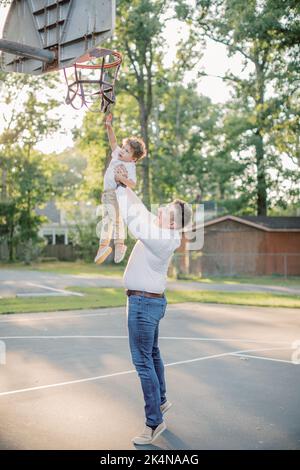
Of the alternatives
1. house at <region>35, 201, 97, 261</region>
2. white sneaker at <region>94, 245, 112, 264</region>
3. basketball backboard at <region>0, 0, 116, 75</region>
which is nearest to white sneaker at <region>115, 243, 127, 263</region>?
white sneaker at <region>94, 245, 112, 264</region>

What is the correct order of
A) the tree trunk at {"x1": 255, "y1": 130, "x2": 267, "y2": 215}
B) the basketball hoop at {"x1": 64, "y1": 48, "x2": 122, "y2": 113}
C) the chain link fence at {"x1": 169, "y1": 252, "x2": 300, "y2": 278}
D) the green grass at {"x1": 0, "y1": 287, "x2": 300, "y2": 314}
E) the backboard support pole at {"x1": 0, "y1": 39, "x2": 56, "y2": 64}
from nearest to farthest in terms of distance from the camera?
the backboard support pole at {"x1": 0, "y1": 39, "x2": 56, "y2": 64}
the basketball hoop at {"x1": 64, "y1": 48, "x2": 122, "y2": 113}
the green grass at {"x1": 0, "y1": 287, "x2": 300, "y2": 314}
the chain link fence at {"x1": 169, "y1": 252, "x2": 300, "y2": 278}
the tree trunk at {"x1": 255, "y1": 130, "x2": 267, "y2": 215}

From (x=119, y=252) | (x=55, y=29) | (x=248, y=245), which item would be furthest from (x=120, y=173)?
(x=248, y=245)

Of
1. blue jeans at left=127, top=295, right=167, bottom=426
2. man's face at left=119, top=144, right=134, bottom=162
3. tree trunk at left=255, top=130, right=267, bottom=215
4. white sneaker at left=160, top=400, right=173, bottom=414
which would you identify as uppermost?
tree trunk at left=255, top=130, right=267, bottom=215

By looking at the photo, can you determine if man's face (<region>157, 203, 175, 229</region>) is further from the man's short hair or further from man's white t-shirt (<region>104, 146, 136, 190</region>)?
man's white t-shirt (<region>104, 146, 136, 190</region>)

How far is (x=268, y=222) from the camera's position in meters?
42.9

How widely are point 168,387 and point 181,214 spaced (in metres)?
2.85

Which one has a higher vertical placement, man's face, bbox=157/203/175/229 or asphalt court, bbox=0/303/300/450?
man's face, bbox=157/203/175/229

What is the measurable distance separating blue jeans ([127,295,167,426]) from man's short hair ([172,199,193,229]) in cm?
76

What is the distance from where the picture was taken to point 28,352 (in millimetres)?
10398

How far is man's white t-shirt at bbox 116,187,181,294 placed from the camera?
5.74 meters

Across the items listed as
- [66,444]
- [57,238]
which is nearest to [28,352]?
[66,444]

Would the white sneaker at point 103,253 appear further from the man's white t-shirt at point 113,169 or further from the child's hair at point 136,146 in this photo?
the child's hair at point 136,146

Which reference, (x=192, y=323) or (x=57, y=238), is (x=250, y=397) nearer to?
(x=192, y=323)

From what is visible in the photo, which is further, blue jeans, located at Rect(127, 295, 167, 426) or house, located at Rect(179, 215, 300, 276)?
house, located at Rect(179, 215, 300, 276)
